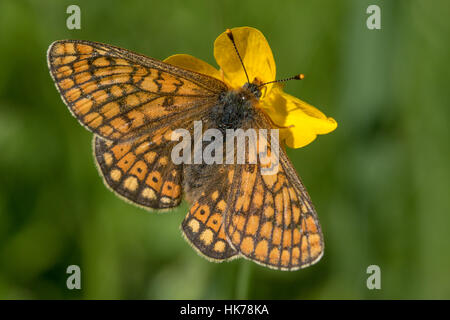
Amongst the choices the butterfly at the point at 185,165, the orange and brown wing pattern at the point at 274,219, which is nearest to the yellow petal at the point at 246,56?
the butterfly at the point at 185,165

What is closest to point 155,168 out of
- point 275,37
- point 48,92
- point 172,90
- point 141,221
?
point 172,90

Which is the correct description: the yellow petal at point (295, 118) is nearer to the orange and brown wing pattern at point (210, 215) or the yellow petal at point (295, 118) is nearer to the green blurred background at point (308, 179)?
the orange and brown wing pattern at point (210, 215)

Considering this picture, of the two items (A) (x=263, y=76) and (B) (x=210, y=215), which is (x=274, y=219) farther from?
(A) (x=263, y=76)

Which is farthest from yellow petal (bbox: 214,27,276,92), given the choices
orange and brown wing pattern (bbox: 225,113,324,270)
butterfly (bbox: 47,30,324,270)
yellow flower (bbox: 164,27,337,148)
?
orange and brown wing pattern (bbox: 225,113,324,270)

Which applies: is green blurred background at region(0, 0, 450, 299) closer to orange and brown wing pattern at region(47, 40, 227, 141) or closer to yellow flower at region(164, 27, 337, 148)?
yellow flower at region(164, 27, 337, 148)

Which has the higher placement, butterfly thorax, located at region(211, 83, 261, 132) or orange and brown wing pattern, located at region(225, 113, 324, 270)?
butterfly thorax, located at region(211, 83, 261, 132)

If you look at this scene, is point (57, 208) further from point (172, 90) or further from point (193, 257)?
point (172, 90)
